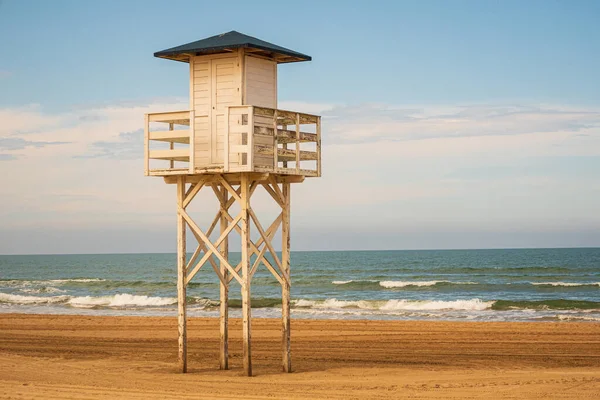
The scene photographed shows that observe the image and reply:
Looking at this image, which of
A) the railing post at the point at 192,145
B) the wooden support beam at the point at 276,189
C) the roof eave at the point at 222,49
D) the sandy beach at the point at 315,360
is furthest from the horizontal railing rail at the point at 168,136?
the sandy beach at the point at 315,360

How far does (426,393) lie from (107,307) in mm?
23410

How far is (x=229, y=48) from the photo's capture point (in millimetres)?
13461

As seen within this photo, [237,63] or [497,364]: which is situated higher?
[237,63]

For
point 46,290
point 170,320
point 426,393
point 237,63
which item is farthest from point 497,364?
point 46,290

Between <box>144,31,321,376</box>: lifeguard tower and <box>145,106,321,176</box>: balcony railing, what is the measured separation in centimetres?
2

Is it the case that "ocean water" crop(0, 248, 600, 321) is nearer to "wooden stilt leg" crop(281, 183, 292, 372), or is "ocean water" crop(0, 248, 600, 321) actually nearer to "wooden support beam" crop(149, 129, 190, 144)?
"wooden stilt leg" crop(281, 183, 292, 372)

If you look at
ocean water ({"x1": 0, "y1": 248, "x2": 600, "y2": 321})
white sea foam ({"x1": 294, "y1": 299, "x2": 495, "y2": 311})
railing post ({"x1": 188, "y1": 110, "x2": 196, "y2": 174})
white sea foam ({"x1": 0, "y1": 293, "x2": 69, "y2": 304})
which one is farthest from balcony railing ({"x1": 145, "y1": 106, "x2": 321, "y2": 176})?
white sea foam ({"x1": 0, "y1": 293, "x2": 69, "y2": 304})

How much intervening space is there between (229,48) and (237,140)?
1.53 metres

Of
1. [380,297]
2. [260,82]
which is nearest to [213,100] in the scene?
[260,82]

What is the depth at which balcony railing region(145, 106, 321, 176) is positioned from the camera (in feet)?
43.8

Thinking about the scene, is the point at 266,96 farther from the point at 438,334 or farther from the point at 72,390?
the point at 438,334

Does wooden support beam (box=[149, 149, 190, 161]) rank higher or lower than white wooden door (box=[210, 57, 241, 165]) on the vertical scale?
lower

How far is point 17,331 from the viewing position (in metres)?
23.1

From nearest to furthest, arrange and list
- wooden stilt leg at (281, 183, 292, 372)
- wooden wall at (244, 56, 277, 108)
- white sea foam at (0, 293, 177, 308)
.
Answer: wooden wall at (244, 56, 277, 108) → wooden stilt leg at (281, 183, 292, 372) → white sea foam at (0, 293, 177, 308)
